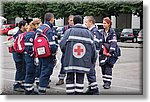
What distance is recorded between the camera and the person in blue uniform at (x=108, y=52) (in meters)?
8.08

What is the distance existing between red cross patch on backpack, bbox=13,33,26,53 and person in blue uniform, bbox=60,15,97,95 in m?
0.73

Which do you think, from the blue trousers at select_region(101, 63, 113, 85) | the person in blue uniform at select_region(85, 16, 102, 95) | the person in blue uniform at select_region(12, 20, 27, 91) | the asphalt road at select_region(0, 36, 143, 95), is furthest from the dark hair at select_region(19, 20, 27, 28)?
the blue trousers at select_region(101, 63, 113, 85)

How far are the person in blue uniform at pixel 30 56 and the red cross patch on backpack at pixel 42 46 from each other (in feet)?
0.48

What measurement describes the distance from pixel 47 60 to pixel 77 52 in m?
0.58

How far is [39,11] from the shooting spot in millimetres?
7785

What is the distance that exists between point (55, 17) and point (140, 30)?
4.30 ft

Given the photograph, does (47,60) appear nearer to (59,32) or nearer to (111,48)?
(59,32)

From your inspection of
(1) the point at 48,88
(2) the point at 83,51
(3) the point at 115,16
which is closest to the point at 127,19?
(3) the point at 115,16

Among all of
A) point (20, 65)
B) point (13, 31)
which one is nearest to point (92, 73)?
point (20, 65)

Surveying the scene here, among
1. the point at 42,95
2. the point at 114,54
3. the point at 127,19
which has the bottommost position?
the point at 42,95

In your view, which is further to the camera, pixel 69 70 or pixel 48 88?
pixel 48 88

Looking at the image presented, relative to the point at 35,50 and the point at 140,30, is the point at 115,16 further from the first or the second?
the point at 35,50

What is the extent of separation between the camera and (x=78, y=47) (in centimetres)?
736

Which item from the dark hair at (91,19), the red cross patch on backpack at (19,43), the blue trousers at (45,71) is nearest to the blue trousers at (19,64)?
the red cross patch on backpack at (19,43)
